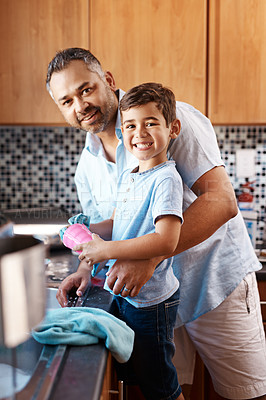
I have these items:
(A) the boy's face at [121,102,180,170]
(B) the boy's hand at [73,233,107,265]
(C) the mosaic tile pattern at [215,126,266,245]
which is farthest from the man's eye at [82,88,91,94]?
(C) the mosaic tile pattern at [215,126,266,245]

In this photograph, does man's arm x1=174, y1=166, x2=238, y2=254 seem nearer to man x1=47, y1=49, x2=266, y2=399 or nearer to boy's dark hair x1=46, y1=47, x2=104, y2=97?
man x1=47, y1=49, x2=266, y2=399

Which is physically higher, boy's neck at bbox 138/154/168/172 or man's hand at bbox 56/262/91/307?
boy's neck at bbox 138/154/168/172

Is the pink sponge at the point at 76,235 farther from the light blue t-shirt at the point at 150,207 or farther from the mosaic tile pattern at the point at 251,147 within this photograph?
the mosaic tile pattern at the point at 251,147

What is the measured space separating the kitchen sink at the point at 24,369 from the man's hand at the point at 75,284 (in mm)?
234

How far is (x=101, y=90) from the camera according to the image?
3.98 feet

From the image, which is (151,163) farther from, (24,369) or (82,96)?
(24,369)

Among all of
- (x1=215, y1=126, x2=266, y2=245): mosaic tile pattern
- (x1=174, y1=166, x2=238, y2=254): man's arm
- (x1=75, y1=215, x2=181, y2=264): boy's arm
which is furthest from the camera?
(x1=215, y1=126, x2=266, y2=245): mosaic tile pattern

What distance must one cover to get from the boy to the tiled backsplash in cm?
109

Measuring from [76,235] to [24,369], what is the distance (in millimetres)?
303

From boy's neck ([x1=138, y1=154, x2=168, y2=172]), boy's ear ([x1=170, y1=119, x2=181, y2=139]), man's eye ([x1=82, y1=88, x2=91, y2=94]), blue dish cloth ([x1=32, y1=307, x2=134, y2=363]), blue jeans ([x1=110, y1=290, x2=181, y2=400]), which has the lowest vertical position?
blue jeans ([x1=110, y1=290, x2=181, y2=400])

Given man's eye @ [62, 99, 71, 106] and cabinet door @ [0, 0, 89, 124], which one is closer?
man's eye @ [62, 99, 71, 106]

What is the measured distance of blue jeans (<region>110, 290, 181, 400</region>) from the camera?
1025 millimetres

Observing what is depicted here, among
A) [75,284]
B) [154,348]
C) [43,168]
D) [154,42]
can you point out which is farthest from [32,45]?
[154,348]

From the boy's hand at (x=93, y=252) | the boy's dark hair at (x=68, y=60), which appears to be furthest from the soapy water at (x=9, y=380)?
the boy's dark hair at (x=68, y=60)
